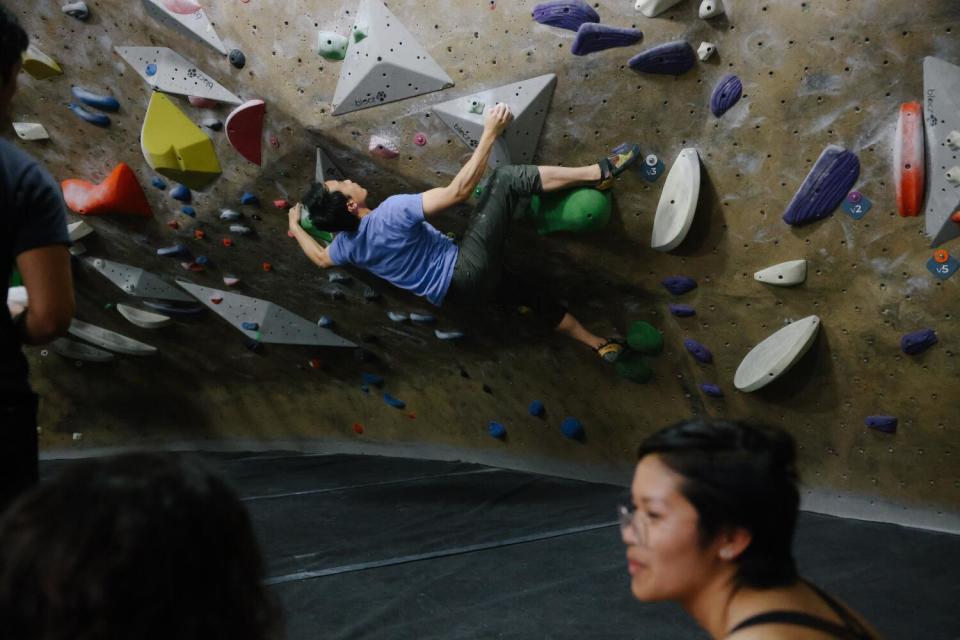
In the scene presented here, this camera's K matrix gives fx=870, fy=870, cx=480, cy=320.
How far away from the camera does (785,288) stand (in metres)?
2.58

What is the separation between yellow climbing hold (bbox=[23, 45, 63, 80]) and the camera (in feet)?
9.94

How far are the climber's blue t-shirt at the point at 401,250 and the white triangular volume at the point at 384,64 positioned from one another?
0.34 m

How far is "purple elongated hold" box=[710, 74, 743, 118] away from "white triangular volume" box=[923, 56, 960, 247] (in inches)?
17.9

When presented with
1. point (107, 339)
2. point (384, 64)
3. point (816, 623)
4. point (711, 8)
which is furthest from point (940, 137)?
point (107, 339)

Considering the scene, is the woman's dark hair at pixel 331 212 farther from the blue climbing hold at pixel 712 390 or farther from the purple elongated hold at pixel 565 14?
the blue climbing hold at pixel 712 390

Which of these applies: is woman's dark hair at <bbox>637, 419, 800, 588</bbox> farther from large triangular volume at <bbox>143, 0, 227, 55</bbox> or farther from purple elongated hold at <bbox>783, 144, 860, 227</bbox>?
large triangular volume at <bbox>143, 0, 227, 55</bbox>

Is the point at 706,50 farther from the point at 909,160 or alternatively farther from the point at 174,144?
the point at 174,144

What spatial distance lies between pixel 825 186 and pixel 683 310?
24.7 inches

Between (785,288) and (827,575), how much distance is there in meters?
0.82

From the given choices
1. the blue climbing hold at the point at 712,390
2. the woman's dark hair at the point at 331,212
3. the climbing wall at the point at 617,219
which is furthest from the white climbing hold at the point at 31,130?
the blue climbing hold at the point at 712,390

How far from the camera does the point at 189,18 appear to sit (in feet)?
9.14

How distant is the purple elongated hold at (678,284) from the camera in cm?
276

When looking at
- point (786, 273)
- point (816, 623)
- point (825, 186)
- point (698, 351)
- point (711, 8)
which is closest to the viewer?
point (816, 623)

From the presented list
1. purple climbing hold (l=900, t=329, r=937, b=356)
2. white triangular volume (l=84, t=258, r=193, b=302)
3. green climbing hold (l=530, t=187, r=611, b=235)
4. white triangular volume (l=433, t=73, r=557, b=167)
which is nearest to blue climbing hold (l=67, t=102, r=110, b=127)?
white triangular volume (l=84, t=258, r=193, b=302)
